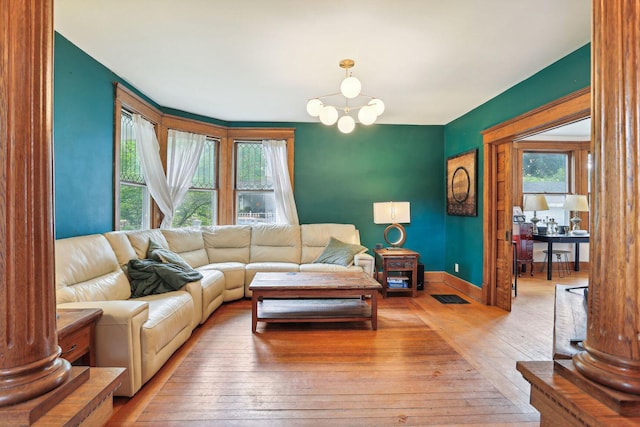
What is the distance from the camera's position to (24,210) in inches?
29.6

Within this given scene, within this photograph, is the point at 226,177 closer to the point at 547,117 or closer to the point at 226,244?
the point at 226,244

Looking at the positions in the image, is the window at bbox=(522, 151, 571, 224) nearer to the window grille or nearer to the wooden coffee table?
the wooden coffee table

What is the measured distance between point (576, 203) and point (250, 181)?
5.68 metres

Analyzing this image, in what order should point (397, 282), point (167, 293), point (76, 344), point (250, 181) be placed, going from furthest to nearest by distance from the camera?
1. point (250, 181)
2. point (397, 282)
3. point (167, 293)
4. point (76, 344)

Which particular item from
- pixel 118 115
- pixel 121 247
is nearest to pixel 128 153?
pixel 118 115

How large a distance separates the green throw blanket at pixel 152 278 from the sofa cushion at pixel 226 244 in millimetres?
1472

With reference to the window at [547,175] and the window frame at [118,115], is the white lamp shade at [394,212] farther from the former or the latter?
the window frame at [118,115]

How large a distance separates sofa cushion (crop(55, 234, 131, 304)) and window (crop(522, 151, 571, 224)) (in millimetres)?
6860

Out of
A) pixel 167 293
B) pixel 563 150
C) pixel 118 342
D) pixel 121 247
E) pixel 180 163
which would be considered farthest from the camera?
pixel 563 150

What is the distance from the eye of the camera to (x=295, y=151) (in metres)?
5.25

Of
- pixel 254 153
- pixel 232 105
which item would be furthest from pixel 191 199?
pixel 232 105

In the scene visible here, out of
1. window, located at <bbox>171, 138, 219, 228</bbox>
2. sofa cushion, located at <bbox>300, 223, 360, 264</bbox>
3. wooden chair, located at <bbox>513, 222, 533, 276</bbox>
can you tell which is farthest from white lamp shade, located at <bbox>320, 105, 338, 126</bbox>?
wooden chair, located at <bbox>513, 222, 533, 276</bbox>

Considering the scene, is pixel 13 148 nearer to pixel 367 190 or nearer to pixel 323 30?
pixel 323 30

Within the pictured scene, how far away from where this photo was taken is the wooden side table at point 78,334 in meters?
1.71
